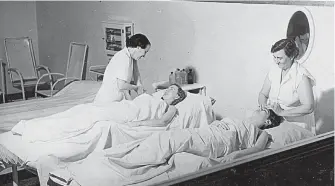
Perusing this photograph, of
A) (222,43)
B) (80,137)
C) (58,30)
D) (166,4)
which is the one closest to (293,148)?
(222,43)

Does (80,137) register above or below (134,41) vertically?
below

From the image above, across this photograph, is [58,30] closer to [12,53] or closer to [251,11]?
[12,53]

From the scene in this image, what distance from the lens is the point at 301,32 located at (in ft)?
7.57

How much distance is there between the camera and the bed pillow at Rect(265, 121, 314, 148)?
88.4 inches

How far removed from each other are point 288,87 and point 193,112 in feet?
1.80

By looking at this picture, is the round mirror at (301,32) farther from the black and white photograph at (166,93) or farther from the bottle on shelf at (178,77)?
the bottle on shelf at (178,77)

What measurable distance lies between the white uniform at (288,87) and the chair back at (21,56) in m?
1.09

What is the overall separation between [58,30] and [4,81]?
26cm

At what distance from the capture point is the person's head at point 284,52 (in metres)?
2.24

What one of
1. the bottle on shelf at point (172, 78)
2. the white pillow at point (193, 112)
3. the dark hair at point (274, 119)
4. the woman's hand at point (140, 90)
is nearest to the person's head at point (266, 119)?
the dark hair at point (274, 119)

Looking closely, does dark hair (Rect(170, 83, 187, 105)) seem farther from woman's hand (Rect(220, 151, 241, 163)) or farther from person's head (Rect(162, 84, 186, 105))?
woman's hand (Rect(220, 151, 241, 163))

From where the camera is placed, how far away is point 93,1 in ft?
5.98

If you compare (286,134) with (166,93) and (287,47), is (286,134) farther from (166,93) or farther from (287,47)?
(166,93)

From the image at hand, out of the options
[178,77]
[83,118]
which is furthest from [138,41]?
[83,118]
